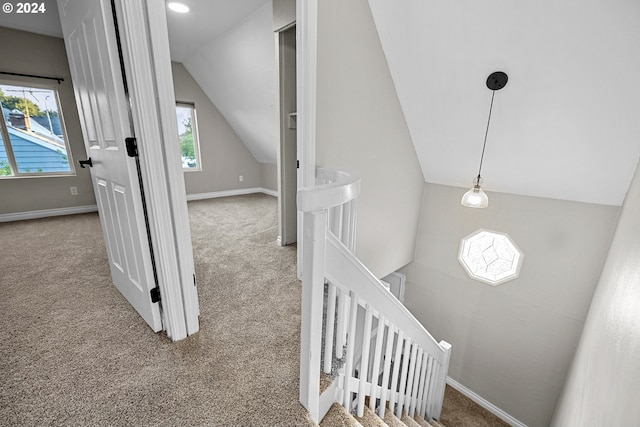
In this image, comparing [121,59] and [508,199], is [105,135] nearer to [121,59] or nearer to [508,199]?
[121,59]

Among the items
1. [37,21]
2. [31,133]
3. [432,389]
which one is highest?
[37,21]

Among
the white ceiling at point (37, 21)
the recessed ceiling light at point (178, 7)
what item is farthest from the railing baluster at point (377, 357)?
the white ceiling at point (37, 21)

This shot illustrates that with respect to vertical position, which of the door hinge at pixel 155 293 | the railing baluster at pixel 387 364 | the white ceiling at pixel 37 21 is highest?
the white ceiling at pixel 37 21

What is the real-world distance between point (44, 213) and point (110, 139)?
3.44m

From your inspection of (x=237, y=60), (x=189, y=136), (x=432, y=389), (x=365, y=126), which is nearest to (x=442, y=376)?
(x=432, y=389)

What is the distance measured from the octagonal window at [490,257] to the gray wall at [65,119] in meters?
5.29

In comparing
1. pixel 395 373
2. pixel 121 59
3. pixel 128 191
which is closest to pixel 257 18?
pixel 121 59

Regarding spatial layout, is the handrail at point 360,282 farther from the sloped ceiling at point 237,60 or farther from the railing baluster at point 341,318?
the sloped ceiling at point 237,60

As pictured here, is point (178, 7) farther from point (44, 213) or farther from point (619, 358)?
point (619, 358)

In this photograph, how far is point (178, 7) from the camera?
8.34ft

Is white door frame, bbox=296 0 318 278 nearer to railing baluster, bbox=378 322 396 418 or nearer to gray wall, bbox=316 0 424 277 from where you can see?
gray wall, bbox=316 0 424 277

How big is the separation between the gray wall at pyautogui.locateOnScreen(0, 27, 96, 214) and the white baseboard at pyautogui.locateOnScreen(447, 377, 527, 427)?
5.77 meters

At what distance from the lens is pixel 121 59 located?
3.60ft

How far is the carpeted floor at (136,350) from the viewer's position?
1012 mm
